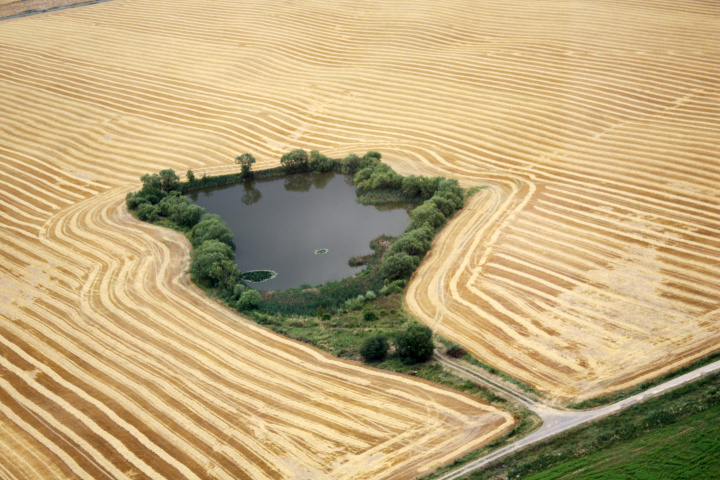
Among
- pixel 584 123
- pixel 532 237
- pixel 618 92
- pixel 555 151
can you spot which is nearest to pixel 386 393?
pixel 532 237

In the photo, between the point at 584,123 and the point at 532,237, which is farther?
the point at 584,123

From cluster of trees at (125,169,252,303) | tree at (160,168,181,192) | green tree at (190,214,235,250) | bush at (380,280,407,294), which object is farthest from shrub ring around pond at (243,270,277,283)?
tree at (160,168,181,192)

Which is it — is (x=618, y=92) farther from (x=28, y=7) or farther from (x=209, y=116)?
(x=28, y=7)

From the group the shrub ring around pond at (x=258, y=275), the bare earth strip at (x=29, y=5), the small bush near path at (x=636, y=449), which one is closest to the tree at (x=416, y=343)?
the small bush near path at (x=636, y=449)

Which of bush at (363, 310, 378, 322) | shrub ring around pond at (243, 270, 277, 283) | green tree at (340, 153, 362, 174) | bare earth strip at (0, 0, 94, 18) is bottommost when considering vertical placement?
bush at (363, 310, 378, 322)

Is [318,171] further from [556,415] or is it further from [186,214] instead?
[556,415]

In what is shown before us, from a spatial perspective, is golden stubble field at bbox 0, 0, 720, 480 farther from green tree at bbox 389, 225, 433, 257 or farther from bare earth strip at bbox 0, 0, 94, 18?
bare earth strip at bbox 0, 0, 94, 18

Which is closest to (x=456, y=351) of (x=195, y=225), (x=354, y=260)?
(x=354, y=260)
